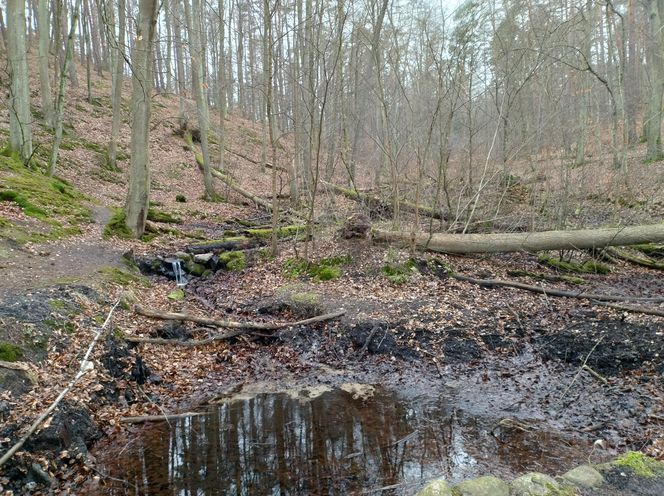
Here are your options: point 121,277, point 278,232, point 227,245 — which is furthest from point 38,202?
point 278,232

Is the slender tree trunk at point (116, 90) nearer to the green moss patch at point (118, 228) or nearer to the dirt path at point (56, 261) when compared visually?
the green moss patch at point (118, 228)

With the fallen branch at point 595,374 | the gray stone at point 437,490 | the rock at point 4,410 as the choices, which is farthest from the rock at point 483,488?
the rock at point 4,410

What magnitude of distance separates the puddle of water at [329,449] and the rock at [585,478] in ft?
2.89

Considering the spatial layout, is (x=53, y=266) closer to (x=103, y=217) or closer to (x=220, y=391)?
(x=220, y=391)

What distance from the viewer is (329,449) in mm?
4660

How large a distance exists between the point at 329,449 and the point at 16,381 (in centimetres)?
330

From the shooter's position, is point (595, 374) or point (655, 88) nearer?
point (595, 374)

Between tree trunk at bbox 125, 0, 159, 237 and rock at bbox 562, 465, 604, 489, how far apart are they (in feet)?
36.0

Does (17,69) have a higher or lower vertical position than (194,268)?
higher

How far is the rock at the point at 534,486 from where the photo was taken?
3049 mm

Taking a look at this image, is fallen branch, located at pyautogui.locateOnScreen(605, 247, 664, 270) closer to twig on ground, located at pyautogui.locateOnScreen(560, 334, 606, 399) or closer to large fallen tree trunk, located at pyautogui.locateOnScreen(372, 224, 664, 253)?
large fallen tree trunk, located at pyautogui.locateOnScreen(372, 224, 664, 253)

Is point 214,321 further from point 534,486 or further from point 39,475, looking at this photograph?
point 534,486

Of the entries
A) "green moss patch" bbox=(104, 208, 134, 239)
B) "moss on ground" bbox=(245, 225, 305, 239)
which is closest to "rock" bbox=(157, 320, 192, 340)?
"green moss patch" bbox=(104, 208, 134, 239)

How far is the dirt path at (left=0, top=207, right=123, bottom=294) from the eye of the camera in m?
6.95
